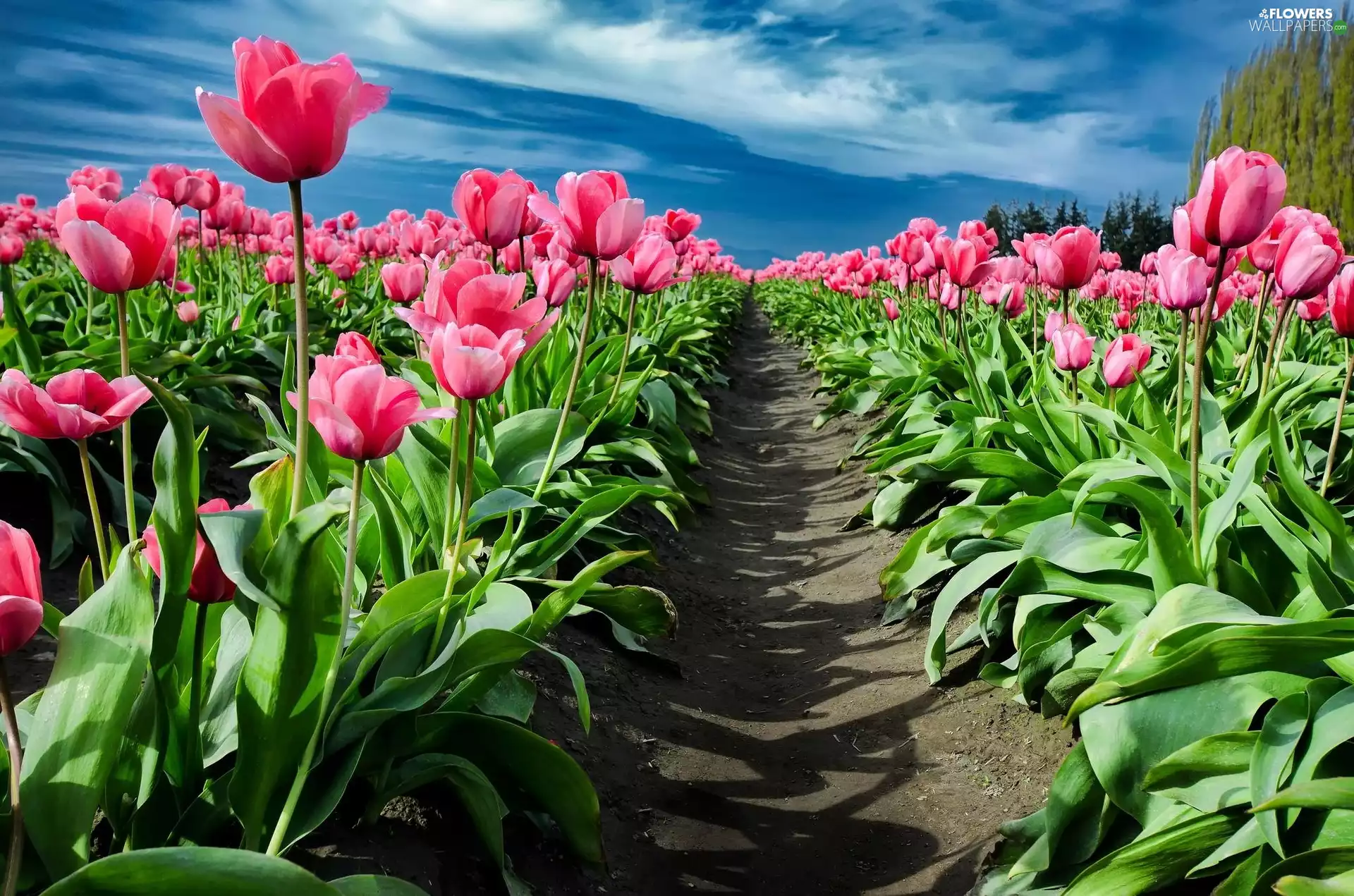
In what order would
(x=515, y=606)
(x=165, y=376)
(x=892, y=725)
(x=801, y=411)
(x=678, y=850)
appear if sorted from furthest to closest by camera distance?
1. (x=801, y=411)
2. (x=165, y=376)
3. (x=892, y=725)
4. (x=678, y=850)
5. (x=515, y=606)

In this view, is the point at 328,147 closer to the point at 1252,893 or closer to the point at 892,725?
the point at 1252,893

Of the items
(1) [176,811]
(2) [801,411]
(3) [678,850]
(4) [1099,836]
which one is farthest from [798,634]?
(2) [801,411]

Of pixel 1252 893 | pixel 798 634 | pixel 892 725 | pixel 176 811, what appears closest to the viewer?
pixel 176 811

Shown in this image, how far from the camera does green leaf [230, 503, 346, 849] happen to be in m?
1.52

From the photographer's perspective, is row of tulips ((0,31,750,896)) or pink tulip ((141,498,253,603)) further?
pink tulip ((141,498,253,603))

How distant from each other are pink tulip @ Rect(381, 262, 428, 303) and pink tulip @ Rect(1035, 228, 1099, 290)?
2302mm

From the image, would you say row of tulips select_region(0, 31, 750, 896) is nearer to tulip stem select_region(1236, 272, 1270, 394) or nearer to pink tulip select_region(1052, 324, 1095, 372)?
pink tulip select_region(1052, 324, 1095, 372)

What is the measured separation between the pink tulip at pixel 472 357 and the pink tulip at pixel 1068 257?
263cm

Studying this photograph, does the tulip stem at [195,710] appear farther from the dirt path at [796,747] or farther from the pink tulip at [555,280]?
the pink tulip at [555,280]

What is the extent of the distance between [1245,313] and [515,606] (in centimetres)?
947

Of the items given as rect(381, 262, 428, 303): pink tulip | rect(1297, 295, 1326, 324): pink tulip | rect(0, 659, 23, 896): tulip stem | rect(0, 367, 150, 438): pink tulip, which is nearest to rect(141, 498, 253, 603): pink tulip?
rect(0, 367, 150, 438): pink tulip

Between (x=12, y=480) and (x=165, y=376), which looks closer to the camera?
(x=12, y=480)

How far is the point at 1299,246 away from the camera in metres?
2.58

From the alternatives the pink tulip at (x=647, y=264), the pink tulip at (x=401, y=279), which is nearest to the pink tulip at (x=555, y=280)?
the pink tulip at (x=647, y=264)
